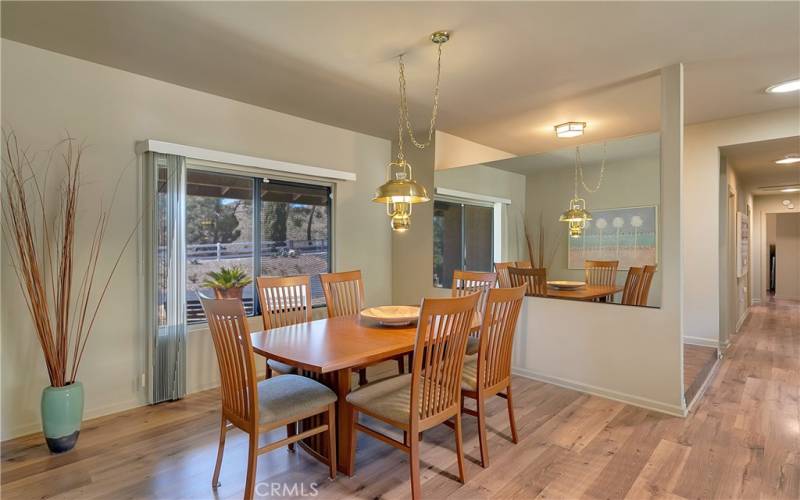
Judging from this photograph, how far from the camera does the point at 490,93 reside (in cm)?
344

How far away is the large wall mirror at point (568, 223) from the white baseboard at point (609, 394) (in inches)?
28.9

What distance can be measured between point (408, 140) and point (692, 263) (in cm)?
351

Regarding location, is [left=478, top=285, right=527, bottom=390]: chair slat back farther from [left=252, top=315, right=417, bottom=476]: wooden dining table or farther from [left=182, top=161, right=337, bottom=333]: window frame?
[left=182, top=161, right=337, bottom=333]: window frame

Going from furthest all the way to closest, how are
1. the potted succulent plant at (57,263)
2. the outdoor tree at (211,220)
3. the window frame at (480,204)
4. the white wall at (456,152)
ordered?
the white wall at (456,152) → the window frame at (480,204) → the outdoor tree at (211,220) → the potted succulent plant at (57,263)

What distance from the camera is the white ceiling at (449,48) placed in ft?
7.30

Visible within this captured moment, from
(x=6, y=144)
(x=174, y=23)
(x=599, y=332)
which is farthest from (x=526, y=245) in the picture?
(x=6, y=144)

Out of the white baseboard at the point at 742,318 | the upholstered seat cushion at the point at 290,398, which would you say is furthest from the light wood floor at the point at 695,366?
the upholstered seat cushion at the point at 290,398

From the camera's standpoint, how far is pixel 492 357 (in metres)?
2.41

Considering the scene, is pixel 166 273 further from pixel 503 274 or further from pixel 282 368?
pixel 503 274

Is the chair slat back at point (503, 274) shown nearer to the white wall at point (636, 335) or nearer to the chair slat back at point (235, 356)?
the white wall at point (636, 335)

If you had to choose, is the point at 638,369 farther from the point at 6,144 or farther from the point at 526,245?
the point at 6,144

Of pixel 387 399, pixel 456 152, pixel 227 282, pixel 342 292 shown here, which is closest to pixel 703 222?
pixel 456 152

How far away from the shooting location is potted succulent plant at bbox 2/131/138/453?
2.46 m

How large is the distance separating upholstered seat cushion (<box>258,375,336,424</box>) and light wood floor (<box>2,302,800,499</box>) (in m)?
0.44
